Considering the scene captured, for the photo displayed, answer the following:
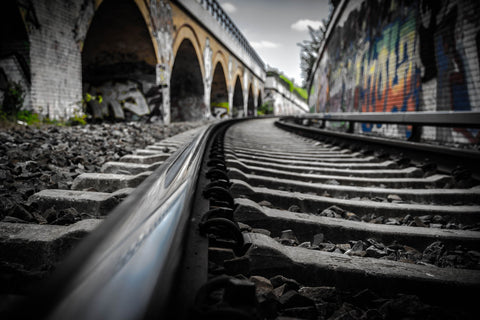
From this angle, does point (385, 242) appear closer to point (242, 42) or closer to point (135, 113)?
point (135, 113)

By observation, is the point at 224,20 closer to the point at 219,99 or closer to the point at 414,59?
the point at 219,99

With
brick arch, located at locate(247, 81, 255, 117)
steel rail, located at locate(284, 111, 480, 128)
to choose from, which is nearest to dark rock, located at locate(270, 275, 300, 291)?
steel rail, located at locate(284, 111, 480, 128)

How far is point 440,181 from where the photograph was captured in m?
2.17

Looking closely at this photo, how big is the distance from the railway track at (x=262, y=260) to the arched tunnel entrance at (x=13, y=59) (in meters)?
5.90

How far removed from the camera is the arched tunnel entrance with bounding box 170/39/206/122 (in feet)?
53.4

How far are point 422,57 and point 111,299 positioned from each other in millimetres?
7879

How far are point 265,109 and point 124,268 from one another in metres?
34.9

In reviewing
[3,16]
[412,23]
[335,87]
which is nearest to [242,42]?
[335,87]

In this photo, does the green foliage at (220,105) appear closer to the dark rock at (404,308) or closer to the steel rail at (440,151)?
the steel rail at (440,151)

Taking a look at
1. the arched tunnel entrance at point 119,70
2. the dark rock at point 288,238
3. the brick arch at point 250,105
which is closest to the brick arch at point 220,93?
the brick arch at point 250,105

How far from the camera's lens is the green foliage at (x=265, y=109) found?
34.4m

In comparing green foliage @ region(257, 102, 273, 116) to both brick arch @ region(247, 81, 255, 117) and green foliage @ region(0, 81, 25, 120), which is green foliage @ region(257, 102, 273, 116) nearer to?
brick arch @ region(247, 81, 255, 117)

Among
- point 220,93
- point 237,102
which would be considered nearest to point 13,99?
point 220,93

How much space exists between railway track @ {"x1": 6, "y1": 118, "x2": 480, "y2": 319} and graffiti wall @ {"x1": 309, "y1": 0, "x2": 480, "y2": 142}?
183 inches
